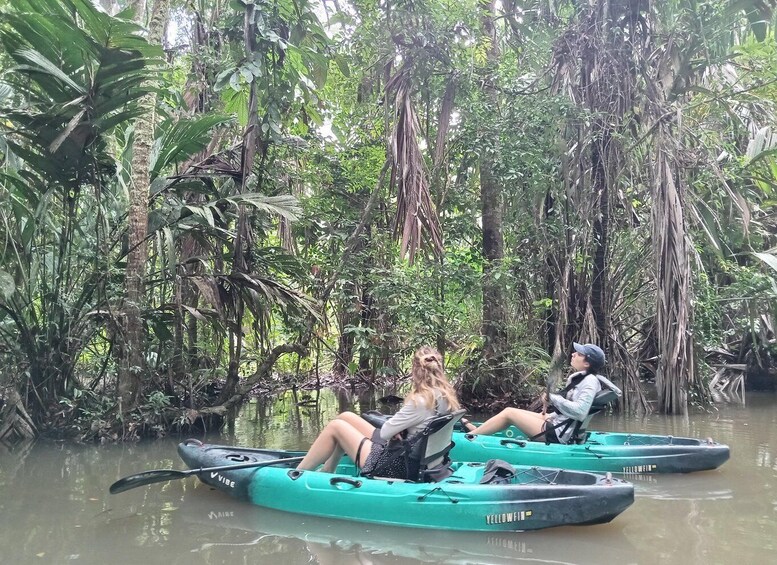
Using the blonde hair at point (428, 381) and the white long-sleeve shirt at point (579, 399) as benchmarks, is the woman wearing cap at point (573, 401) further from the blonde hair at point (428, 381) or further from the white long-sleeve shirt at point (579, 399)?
Answer: the blonde hair at point (428, 381)

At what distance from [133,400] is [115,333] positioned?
28.4 inches

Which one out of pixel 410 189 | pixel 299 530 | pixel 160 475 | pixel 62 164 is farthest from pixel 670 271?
pixel 62 164

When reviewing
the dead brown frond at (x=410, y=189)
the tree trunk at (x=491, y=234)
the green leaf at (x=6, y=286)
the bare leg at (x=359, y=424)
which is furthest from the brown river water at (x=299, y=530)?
the tree trunk at (x=491, y=234)

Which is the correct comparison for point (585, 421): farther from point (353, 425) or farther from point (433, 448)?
point (353, 425)

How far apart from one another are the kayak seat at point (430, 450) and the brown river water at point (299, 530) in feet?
1.39

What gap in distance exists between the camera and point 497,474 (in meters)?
4.47

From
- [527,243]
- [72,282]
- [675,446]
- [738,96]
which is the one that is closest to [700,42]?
[738,96]

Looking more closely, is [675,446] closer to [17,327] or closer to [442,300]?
[442,300]

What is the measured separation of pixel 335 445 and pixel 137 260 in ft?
10.7

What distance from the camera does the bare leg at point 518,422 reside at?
5832 mm

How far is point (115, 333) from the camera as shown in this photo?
264 inches

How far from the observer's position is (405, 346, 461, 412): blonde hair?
4293 mm

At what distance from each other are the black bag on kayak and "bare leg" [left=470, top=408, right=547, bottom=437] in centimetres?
141

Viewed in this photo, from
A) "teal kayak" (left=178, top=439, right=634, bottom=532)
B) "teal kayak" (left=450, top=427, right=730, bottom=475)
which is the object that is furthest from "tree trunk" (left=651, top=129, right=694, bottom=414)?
"teal kayak" (left=178, top=439, right=634, bottom=532)
